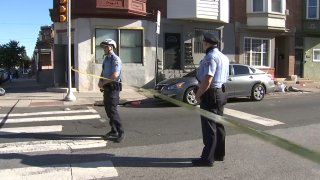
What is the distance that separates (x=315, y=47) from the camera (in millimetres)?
28344

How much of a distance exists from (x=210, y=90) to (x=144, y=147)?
1935mm

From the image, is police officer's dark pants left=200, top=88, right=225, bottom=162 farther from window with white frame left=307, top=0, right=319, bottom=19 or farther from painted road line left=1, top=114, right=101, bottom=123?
window with white frame left=307, top=0, right=319, bottom=19

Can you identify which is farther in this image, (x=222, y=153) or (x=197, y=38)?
(x=197, y=38)

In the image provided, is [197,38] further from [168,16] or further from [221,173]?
[221,173]

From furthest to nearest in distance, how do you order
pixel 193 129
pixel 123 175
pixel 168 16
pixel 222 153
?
pixel 168 16
pixel 193 129
pixel 222 153
pixel 123 175

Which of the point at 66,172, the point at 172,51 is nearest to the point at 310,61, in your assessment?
the point at 172,51

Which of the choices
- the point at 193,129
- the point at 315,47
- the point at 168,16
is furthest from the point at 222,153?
the point at 315,47

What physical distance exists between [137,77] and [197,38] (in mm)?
3999

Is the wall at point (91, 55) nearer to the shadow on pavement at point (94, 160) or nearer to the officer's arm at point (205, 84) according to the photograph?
the shadow on pavement at point (94, 160)

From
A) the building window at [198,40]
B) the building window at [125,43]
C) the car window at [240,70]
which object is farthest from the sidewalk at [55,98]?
the building window at [198,40]

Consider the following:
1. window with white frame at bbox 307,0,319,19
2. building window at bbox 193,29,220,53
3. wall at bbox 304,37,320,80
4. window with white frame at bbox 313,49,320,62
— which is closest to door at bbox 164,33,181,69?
building window at bbox 193,29,220,53

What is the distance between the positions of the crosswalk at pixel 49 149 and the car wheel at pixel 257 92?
651 centimetres

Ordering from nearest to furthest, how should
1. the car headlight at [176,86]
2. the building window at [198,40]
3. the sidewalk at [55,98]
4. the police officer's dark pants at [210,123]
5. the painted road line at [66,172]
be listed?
1. the painted road line at [66,172]
2. the police officer's dark pants at [210,123]
3. the car headlight at [176,86]
4. the sidewalk at [55,98]
5. the building window at [198,40]

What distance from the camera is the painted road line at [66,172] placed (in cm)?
639
